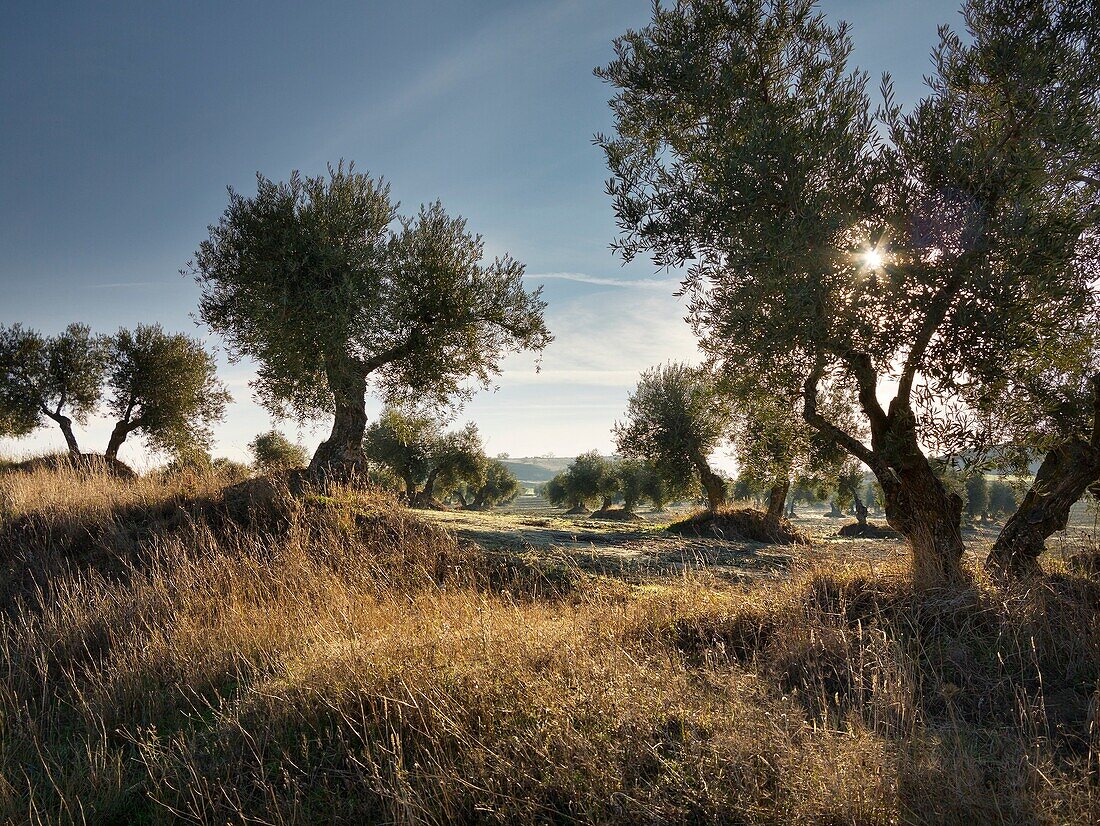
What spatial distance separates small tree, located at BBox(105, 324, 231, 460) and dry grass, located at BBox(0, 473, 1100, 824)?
25.1m

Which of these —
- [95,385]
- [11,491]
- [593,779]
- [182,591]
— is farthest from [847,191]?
[95,385]

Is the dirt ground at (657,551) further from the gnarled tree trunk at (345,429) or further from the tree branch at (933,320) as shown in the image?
the gnarled tree trunk at (345,429)

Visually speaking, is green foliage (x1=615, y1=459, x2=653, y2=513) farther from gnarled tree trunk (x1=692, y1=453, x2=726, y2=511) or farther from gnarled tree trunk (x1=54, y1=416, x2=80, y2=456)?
gnarled tree trunk (x1=54, y1=416, x2=80, y2=456)

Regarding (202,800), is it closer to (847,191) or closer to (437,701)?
(437,701)

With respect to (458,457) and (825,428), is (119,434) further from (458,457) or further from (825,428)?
(825,428)

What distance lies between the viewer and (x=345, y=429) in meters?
18.5

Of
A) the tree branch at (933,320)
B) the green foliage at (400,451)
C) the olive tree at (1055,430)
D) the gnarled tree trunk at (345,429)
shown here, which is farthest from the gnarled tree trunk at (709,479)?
the green foliage at (400,451)

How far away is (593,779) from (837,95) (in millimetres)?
10392

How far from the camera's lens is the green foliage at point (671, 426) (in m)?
29.4

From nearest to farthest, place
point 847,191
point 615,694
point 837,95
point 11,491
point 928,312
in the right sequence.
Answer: point 615,694 < point 928,312 < point 847,191 < point 837,95 < point 11,491

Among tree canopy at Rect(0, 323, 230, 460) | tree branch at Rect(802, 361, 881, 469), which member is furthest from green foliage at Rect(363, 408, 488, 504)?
tree branch at Rect(802, 361, 881, 469)

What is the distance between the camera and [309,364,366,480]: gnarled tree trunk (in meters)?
17.5

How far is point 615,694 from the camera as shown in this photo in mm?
4387

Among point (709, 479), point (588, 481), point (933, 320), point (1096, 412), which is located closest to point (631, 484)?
point (588, 481)
